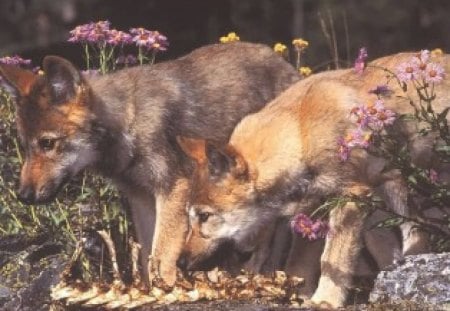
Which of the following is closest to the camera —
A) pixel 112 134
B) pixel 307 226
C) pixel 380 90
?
pixel 380 90

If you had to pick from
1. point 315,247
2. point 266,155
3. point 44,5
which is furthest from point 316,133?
point 44,5

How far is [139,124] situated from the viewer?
27.1ft

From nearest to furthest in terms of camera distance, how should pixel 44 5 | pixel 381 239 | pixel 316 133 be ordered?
pixel 316 133
pixel 381 239
pixel 44 5

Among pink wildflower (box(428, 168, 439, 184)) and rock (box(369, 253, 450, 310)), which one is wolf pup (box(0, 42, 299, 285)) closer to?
pink wildflower (box(428, 168, 439, 184))

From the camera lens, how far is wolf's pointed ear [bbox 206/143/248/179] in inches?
298

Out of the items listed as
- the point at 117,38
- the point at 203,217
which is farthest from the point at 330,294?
the point at 117,38

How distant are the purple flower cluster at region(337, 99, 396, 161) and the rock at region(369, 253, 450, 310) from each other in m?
0.65

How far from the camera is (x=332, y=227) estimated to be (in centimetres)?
770

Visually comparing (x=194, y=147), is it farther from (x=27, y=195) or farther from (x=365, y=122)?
(x=365, y=122)

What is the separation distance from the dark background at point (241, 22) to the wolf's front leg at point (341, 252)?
342 inches

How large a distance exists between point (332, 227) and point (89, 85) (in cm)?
166

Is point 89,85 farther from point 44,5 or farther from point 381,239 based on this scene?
point 44,5

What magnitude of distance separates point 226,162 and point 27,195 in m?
1.16

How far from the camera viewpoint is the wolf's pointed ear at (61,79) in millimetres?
7883
